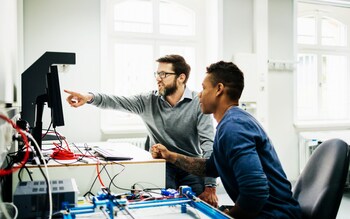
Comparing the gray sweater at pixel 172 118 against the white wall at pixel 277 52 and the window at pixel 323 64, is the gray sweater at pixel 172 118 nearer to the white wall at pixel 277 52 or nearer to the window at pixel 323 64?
the white wall at pixel 277 52

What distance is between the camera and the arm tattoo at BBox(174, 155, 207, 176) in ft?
5.68

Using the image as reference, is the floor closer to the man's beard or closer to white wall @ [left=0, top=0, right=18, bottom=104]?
the man's beard

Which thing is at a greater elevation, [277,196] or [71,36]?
[71,36]

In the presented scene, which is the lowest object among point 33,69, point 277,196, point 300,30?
point 277,196

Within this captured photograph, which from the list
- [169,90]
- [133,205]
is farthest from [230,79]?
[169,90]

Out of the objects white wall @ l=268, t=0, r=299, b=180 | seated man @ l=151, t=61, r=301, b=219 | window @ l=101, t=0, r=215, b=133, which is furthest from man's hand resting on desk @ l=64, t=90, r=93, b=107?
white wall @ l=268, t=0, r=299, b=180

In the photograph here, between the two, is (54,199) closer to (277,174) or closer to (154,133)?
(277,174)

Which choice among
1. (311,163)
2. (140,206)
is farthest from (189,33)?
(140,206)

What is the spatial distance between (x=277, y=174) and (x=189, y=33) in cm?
331

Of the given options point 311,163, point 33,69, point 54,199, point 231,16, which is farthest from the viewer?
point 231,16

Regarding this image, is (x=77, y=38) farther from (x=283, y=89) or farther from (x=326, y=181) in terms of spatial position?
(x=326, y=181)

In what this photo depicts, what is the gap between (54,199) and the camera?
1.19 metres

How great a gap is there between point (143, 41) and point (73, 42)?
0.90 metres

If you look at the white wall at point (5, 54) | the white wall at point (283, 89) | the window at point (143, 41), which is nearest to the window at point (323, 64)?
the white wall at point (283, 89)
